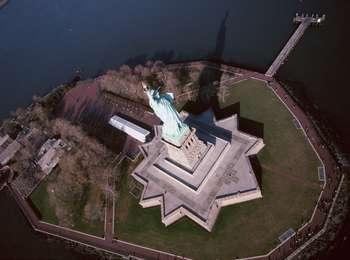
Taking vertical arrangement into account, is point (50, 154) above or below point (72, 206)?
above

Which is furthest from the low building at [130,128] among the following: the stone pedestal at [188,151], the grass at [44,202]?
the grass at [44,202]

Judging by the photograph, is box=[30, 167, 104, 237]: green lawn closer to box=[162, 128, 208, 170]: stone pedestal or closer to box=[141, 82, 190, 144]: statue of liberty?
box=[162, 128, 208, 170]: stone pedestal

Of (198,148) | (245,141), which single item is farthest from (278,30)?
(198,148)

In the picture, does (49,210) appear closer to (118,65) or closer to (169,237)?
(169,237)

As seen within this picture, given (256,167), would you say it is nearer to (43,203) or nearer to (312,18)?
(43,203)

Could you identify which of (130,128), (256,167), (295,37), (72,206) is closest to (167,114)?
(256,167)

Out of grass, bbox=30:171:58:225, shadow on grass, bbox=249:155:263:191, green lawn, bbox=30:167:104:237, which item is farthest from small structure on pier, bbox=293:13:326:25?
grass, bbox=30:171:58:225
